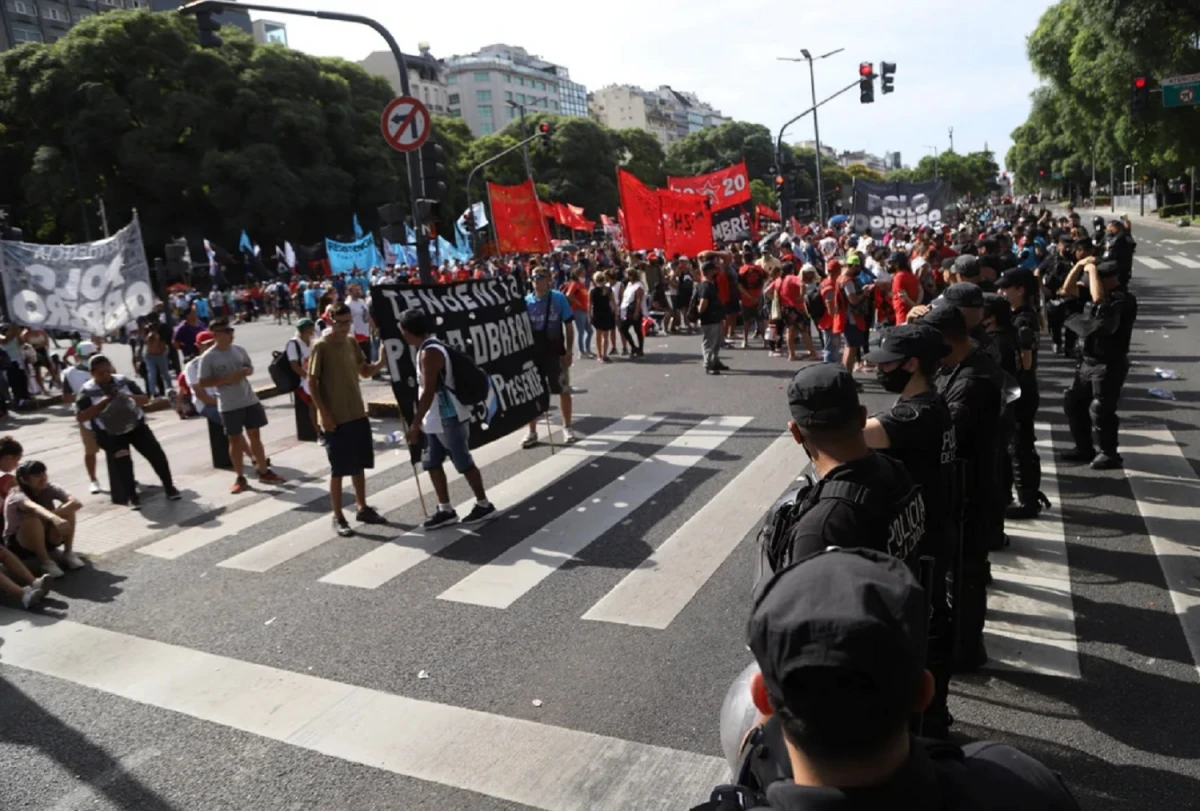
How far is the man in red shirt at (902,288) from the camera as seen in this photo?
1046 centimetres

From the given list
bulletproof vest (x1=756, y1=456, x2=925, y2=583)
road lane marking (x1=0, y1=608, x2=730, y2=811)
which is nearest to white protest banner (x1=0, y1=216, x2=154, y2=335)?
road lane marking (x1=0, y1=608, x2=730, y2=811)

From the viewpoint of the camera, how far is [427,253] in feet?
38.9

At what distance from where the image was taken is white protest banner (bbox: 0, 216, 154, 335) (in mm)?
11773

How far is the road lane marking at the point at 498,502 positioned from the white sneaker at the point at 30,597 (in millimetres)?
2029

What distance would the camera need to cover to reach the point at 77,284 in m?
12.0

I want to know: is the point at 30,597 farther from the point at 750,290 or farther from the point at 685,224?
the point at 685,224

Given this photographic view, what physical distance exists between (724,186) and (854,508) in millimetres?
18571

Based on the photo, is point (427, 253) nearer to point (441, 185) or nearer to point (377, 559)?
point (441, 185)

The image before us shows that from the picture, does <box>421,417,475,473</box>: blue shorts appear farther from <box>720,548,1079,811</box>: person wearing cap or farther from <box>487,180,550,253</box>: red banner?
<box>487,180,550,253</box>: red banner

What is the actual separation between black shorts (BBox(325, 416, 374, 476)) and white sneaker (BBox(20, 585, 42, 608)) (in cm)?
220

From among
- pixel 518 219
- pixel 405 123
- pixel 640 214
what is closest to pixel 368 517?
pixel 405 123

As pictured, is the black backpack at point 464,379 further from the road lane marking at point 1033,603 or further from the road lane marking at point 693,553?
the road lane marking at point 1033,603

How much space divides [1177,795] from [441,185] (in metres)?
10.8

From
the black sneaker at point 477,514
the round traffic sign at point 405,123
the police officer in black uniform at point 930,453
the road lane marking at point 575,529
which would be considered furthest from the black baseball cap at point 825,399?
the round traffic sign at point 405,123
